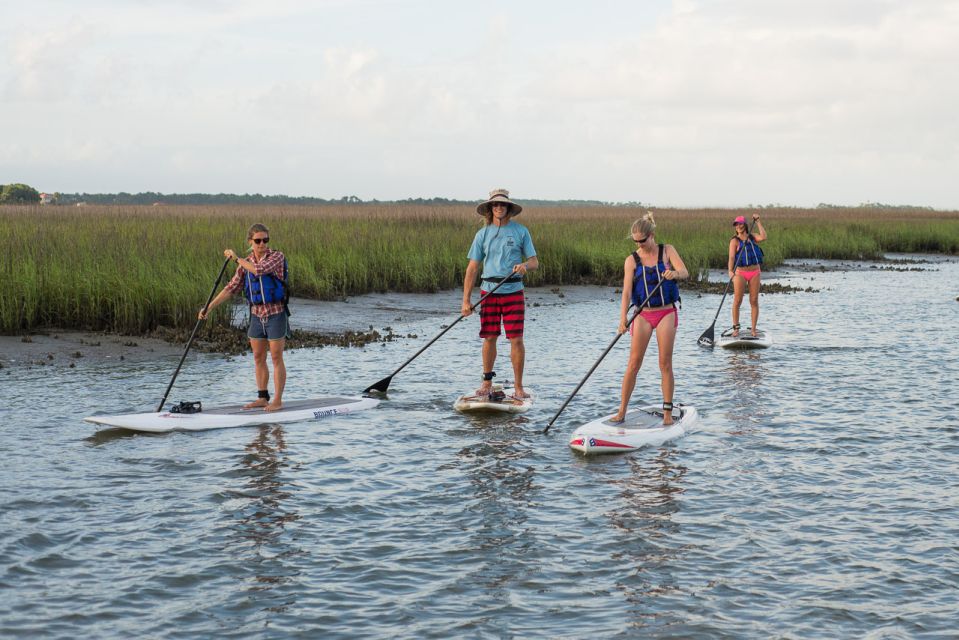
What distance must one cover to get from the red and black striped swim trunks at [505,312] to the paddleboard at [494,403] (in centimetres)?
72

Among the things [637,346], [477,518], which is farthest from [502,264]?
[477,518]

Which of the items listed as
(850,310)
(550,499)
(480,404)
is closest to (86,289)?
(480,404)

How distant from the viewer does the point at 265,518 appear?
7.70m

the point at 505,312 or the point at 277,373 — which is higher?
the point at 505,312

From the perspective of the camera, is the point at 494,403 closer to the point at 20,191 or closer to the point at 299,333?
the point at 299,333

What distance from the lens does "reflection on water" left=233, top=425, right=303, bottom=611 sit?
658 centimetres

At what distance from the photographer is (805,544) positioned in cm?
712

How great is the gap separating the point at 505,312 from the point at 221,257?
9.91 meters

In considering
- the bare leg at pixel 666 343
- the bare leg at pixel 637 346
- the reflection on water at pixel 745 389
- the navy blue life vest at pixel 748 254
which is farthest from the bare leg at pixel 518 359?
the navy blue life vest at pixel 748 254

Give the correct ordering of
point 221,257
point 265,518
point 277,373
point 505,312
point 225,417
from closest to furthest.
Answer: point 265,518 → point 225,417 → point 277,373 → point 505,312 → point 221,257

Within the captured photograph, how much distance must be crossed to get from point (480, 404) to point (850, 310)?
1480 cm

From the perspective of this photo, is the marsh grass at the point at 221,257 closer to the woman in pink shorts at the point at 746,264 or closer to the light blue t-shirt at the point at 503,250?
the light blue t-shirt at the point at 503,250

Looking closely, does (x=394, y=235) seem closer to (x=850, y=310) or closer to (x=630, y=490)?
(x=850, y=310)

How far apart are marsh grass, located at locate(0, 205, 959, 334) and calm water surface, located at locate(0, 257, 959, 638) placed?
8.68 feet
